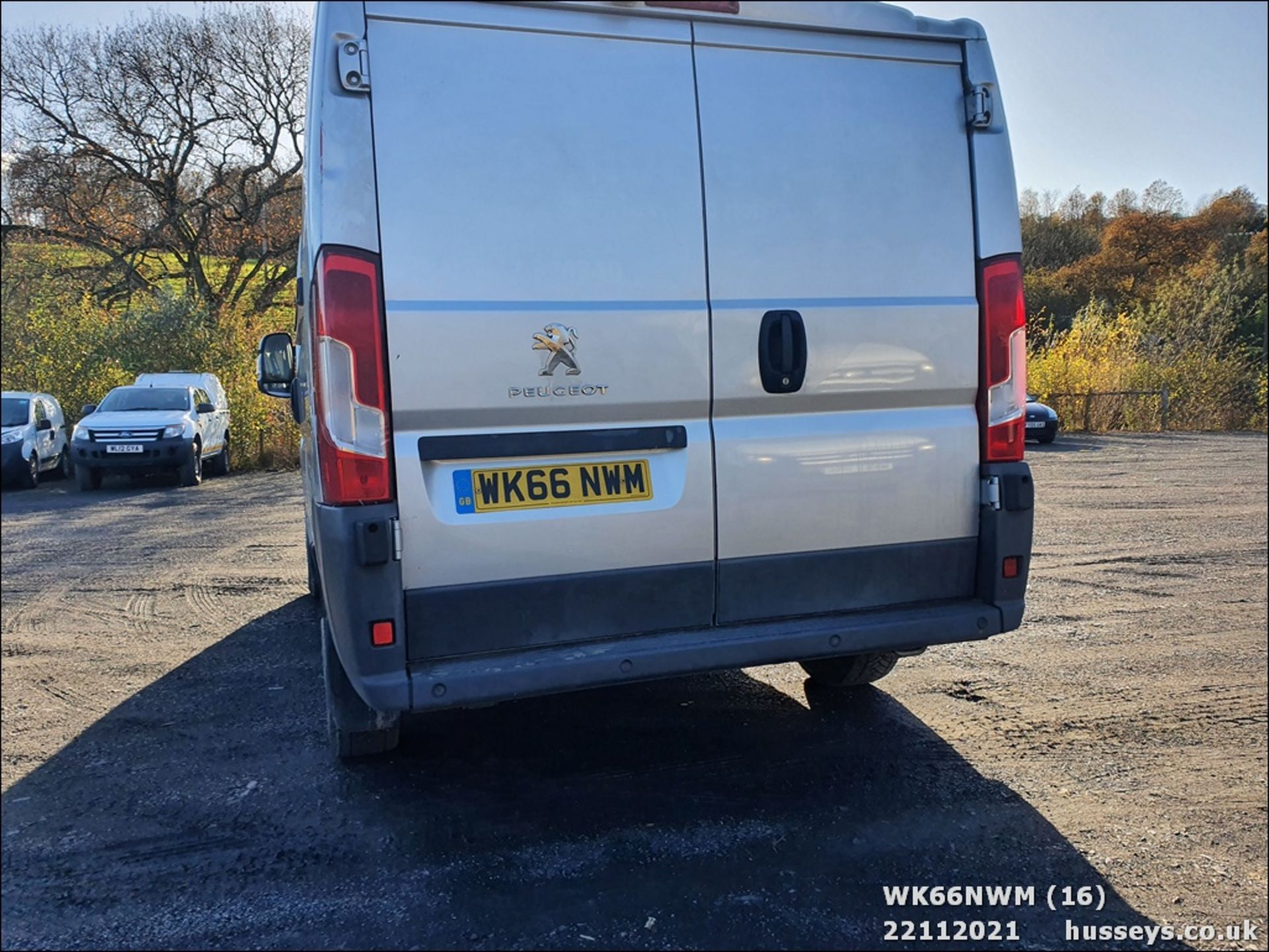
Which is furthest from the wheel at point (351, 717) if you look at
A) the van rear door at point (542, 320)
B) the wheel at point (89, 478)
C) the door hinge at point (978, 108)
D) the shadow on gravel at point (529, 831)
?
the wheel at point (89, 478)

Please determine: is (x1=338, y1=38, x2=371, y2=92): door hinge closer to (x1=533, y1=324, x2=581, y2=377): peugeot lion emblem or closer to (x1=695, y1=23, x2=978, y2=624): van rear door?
(x1=533, y1=324, x2=581, y2=377): peugeot lion emblem

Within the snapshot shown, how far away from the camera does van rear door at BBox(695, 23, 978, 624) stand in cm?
305

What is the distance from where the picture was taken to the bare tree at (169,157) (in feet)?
65.0

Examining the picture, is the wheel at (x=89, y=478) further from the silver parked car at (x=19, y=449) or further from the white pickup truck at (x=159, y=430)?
the silver parked car at (x=19, y=449)

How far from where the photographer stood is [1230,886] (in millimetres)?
2746

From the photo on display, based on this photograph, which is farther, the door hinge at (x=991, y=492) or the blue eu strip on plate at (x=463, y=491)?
the door hinge at (x=991, y=492)

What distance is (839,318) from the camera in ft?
10.3

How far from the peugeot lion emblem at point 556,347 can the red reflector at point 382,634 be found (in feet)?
2.90

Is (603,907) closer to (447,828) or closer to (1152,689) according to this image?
(447,828)

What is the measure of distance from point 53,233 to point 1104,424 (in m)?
24.9

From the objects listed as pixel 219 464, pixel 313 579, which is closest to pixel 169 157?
pixel 219 464

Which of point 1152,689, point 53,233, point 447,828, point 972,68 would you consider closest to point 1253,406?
point 1152,689

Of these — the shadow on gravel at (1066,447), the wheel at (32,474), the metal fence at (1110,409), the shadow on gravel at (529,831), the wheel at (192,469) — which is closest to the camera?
the wheel at (32,474)

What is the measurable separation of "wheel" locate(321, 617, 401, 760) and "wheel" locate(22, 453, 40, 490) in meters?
1.11
